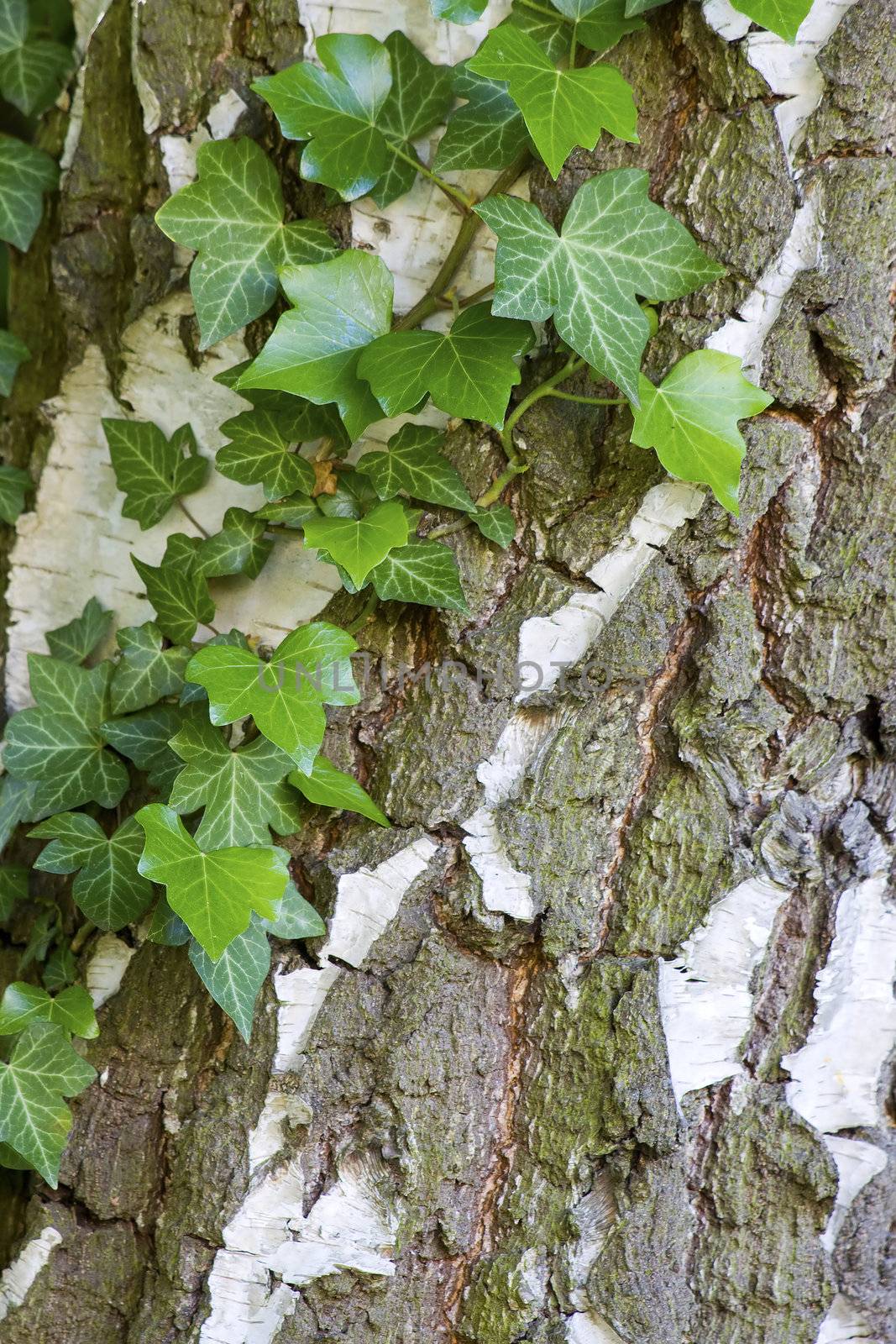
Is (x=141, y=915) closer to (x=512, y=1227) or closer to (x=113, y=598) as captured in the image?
(x=113, y=598)

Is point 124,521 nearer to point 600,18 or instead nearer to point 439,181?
point 439,181

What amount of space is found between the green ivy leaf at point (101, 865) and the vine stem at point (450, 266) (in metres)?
0.55

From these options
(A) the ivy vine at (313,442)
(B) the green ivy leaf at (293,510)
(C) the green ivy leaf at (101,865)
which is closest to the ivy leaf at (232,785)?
(A) the ivy vine at (313,442)

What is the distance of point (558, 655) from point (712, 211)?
1.33 feet

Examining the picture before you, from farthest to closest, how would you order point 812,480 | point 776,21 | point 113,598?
point 113,598
point 812,480
point 776,21

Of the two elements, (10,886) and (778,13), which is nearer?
(778,13)

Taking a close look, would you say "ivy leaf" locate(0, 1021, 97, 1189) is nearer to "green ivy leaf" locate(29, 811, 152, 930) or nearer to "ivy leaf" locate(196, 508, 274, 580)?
"green ivy leaf" locate(29, 811, 152, 930)

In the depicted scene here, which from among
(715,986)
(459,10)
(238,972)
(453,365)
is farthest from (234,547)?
(715,986)

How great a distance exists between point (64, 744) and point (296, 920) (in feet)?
1.04

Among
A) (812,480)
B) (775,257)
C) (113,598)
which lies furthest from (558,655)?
(113,598)

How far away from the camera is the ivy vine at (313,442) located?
807mm

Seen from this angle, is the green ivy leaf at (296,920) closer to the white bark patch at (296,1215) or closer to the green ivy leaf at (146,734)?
the white bark patch at (296,1215)

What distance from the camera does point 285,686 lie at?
0.83 m

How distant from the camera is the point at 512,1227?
894mm
